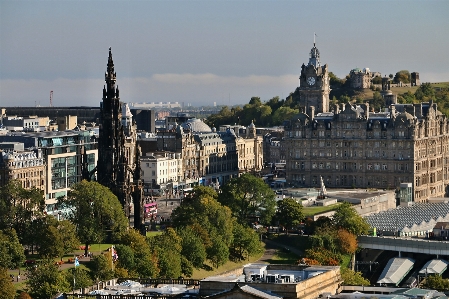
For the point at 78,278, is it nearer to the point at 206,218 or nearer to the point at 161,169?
the point at 206,218

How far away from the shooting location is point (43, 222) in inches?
4306

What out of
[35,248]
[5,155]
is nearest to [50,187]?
[5,155]

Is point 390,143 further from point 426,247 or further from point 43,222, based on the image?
point 43,222

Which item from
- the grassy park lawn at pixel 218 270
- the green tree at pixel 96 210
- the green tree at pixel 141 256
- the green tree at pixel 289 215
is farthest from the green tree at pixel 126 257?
the green tree at pixel 289 215

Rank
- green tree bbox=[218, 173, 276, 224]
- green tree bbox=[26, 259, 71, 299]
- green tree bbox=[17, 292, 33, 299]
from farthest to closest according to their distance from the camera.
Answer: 1. green tree bbox=[218, 173, 276, 224]
2. green tree bbox=[26, 259, 71, 299]
3. green tree bbox=[17, 292, 33, 299]

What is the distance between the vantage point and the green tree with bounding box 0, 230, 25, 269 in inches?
3888

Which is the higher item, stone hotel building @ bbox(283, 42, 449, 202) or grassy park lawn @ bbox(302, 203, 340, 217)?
stone hotel building @ bbox(283, 42, 449, 202)

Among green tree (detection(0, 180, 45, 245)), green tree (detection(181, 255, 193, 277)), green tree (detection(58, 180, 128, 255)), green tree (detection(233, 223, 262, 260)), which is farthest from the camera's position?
green tree (detection(233, 223, 262, 260))

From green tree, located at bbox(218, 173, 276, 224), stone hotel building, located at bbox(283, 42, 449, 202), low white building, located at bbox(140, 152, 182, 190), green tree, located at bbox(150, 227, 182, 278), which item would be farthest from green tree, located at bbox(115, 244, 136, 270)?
stone hotel building, located at bbox(283, 42, 449, 202)

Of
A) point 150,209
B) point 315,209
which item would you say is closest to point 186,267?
point 150,209

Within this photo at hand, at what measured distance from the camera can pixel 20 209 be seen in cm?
11375

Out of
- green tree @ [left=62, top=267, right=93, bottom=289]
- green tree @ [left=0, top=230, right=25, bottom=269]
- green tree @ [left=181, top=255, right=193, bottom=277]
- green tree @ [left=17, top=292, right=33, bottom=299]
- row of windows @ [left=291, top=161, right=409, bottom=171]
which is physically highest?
row of windows @ [left=291, top=161, right=409, bottom=171]

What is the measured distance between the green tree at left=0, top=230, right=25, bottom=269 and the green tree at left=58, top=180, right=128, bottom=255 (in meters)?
11.3

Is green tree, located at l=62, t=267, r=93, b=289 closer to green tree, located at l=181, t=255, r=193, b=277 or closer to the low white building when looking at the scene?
green tree, located at l=181, t=255, r=193, b=277
